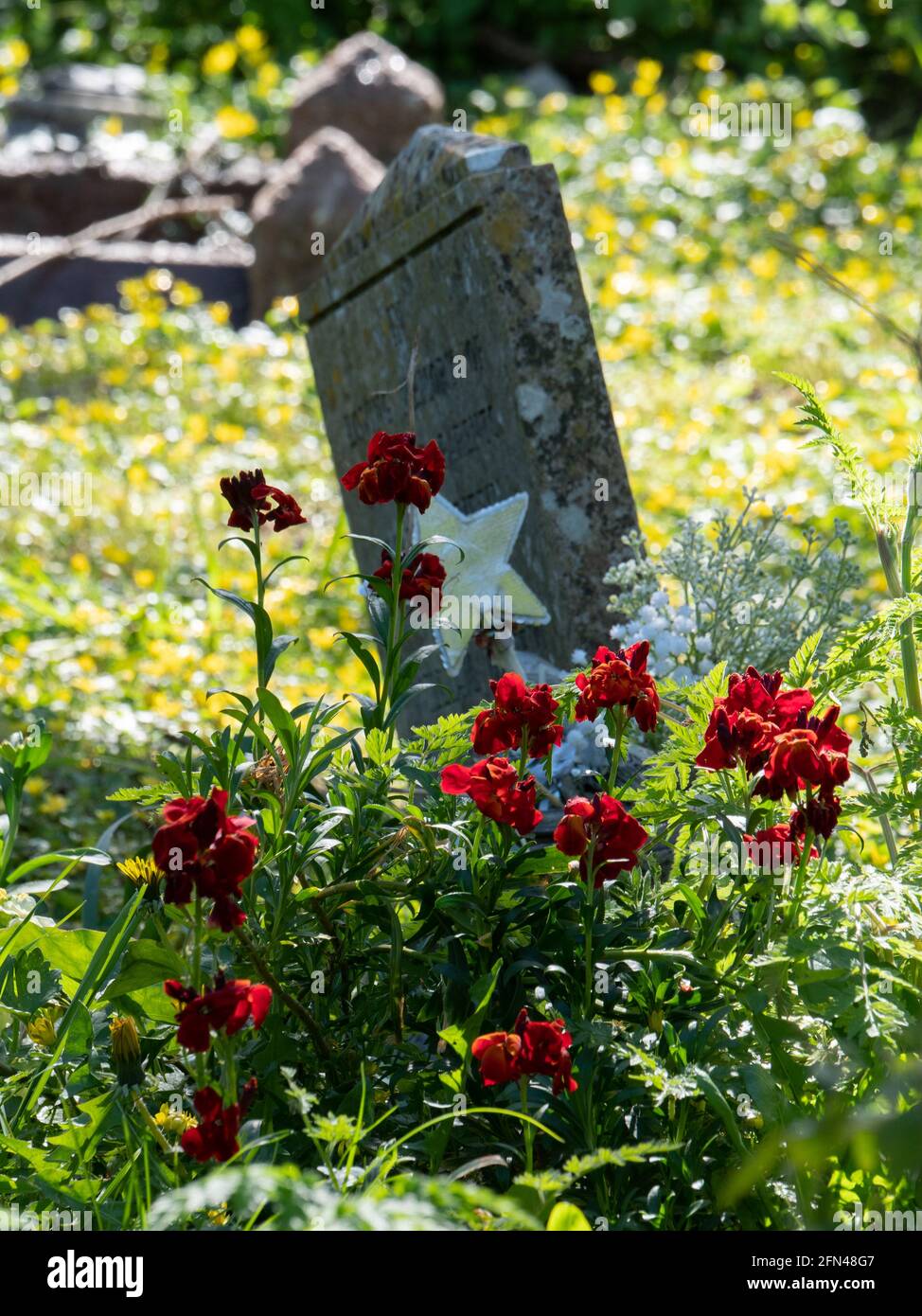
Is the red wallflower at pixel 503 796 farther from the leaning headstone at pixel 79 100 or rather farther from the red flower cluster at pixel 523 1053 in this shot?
the leaning headstone at pixel 79 100

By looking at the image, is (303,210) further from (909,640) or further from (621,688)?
(621,688)

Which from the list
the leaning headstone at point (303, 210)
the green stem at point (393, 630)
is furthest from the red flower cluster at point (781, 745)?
the leaning headstone at point (303, 210)

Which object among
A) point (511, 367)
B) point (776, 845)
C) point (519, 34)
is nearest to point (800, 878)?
point (776, 845)

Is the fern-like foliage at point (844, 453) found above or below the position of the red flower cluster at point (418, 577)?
above

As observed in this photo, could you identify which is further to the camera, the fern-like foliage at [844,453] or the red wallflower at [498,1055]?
the fern-like foliage at [844,453]

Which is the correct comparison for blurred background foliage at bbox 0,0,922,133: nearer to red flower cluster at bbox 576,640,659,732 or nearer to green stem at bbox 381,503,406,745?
green stem at bbox 381,503,406,745

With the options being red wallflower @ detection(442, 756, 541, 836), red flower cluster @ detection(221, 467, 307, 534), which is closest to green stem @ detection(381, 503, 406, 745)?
red flower cluster @ detection(221, 467, 307, 534)

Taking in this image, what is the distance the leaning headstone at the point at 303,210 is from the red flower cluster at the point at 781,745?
594 centimetres

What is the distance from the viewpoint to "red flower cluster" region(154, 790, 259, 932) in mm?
1511

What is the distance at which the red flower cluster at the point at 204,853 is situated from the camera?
151cm

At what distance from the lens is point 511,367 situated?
3053mm

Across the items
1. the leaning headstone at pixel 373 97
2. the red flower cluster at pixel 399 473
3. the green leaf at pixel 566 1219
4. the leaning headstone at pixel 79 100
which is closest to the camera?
the green leaf at pixel 566 1219

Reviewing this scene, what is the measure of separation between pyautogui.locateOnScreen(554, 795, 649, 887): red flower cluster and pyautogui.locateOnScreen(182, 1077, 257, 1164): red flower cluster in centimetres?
47
